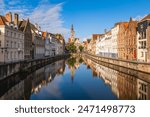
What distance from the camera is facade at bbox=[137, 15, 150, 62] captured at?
38.9 m

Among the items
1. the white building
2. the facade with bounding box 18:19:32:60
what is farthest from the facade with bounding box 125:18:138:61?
the facade with bounding box 18:19:32:60

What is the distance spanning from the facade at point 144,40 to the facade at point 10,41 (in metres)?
23.9

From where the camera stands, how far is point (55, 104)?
879cm

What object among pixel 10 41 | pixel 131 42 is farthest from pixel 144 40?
pixel 10 41

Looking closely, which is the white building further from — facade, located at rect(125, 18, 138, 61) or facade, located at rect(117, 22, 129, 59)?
facade, located at rect(125, 18, 138, 61)

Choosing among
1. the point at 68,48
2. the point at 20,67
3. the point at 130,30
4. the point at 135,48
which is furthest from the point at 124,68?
the point at 68,48

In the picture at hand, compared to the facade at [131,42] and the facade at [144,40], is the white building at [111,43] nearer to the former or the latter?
the facade at [131,42]

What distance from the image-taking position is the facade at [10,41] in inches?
1428

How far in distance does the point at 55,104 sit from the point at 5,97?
1260 centimetres

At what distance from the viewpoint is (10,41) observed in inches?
1559

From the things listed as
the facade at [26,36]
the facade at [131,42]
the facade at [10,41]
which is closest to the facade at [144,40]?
the facade at [131,42]

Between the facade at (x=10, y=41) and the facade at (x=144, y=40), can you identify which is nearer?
the facade at (x=10, y=41)

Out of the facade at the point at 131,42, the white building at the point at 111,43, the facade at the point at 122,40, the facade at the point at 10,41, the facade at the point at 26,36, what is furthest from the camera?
the white building at the point at 111,43

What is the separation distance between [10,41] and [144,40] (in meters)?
24.5
